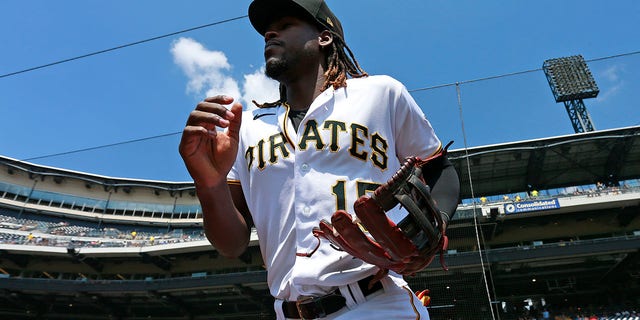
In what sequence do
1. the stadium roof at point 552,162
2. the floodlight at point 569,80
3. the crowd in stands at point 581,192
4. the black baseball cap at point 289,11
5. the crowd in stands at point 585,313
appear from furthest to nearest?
the floodlight at point 569,80
the stadium roof at point 552,162
the crowd in stands at point 581,192
the crowd in stands at point 585,313
the black baseball cap at point 289,11

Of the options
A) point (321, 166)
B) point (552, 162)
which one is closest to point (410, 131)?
point (321, 166)

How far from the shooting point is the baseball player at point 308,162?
115 centimetres

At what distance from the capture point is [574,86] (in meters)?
32.7

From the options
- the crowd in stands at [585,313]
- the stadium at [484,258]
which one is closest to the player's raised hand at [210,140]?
the stadium at [484,258]

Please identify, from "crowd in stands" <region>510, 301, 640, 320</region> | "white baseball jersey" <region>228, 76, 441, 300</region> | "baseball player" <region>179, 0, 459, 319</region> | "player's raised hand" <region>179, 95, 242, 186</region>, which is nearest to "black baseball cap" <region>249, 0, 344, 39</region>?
"baseball player" <region>179, 0, 459, 319</region>

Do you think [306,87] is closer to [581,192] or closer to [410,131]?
[410,131]

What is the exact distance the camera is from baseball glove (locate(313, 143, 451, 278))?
0.93 metres

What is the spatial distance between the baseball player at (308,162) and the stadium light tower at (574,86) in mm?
36066

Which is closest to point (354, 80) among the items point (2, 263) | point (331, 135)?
point (331, 135)

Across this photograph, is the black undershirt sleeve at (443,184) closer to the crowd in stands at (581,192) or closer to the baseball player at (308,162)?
the baseball player at (308,162)

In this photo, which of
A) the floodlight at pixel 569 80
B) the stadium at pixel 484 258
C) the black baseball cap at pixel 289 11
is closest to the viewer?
the black baseball cap at pixel 289 11

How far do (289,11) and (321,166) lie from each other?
0.71m

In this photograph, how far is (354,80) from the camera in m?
1.54

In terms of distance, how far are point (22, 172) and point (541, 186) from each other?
3691 cm
